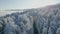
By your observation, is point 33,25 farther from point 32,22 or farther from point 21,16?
point 21,16

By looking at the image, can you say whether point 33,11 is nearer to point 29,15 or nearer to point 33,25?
point 29,15

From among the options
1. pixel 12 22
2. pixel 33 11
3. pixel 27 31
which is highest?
pixel 33 11

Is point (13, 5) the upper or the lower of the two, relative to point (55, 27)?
upper

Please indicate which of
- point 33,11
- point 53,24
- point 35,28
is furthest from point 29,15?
point 53,24

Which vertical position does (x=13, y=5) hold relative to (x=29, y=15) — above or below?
A: above

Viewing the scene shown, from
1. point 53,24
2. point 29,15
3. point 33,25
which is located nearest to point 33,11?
point 29,15
